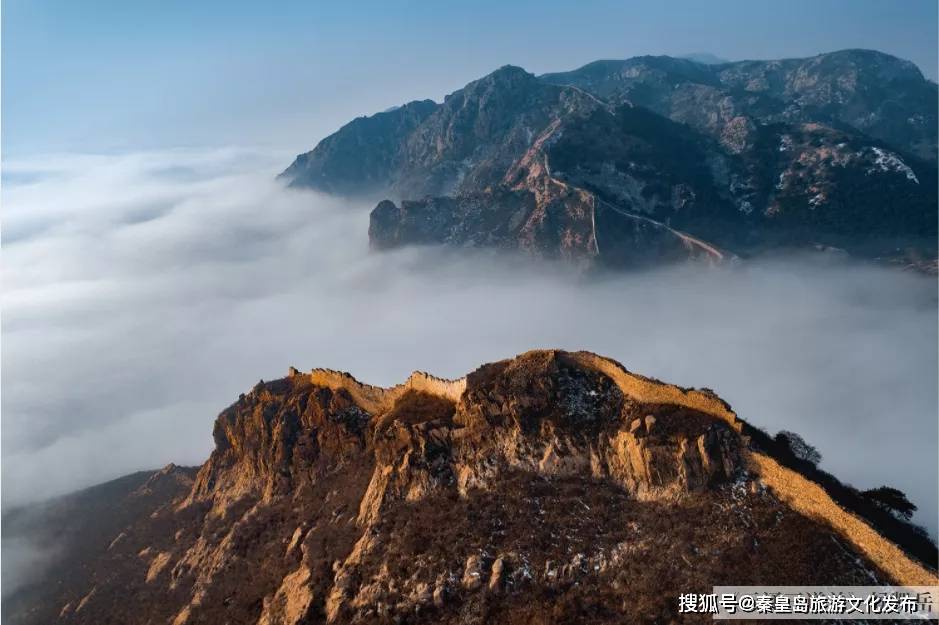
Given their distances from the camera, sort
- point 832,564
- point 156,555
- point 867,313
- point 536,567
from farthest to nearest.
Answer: point 867,313
point 156,555
point 536,567
point 832,564

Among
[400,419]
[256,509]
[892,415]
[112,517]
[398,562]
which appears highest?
[400,419]

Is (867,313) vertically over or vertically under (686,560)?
under

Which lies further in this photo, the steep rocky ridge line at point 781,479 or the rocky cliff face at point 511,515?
the rocky cliff face at point 511,515

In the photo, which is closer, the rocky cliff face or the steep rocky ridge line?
the steep rocky ridge line

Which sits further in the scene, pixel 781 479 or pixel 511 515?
pixel 511 515

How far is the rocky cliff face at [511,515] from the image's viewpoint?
39094 mm

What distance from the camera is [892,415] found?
458 feet

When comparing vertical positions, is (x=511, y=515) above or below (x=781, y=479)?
below

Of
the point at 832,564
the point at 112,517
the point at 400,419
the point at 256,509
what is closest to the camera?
the point at 832,564

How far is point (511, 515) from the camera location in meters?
47.3

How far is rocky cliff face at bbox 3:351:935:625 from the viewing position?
39094mm

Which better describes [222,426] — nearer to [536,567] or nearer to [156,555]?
[156,555]

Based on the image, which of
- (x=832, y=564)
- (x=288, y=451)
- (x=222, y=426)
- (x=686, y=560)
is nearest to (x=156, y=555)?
(x=222, y=426)

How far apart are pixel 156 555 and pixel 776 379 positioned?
15084cm
